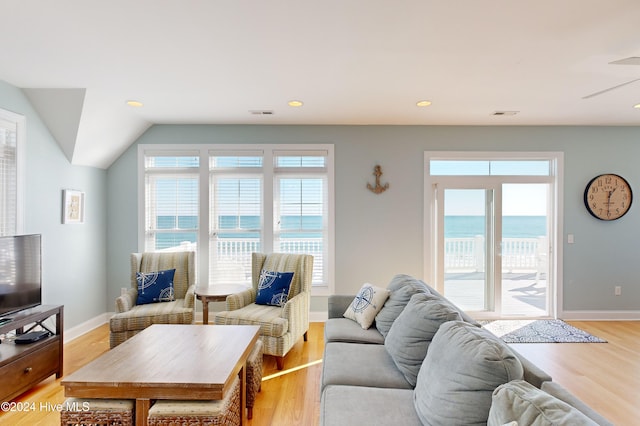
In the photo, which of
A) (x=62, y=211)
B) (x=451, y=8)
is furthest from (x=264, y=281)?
(x=451, y=8)

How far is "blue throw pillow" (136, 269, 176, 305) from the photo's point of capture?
3725mm

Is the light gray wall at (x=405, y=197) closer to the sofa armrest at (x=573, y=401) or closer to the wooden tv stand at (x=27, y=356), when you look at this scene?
the wooden tv stand at (x=27, y=356)

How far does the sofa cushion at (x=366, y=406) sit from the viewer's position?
61.9 inches

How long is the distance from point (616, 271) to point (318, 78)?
4693mm

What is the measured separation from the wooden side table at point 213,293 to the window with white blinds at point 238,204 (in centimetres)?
63

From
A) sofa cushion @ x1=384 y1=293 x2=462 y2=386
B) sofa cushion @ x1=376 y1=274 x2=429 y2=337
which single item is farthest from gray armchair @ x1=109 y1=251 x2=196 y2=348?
sofa cushion @ x1=384 y1=293 x2=462 y2=386

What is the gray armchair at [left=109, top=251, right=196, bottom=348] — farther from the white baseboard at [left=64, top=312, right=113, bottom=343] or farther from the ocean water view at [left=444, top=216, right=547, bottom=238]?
the ocean water view at [left=444, top=216, right=547, bottom=238]

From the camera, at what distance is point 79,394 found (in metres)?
1.83

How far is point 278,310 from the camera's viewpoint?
11.3ft

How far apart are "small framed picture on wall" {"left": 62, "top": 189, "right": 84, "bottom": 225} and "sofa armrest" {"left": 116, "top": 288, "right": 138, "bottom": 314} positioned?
1.06 metres

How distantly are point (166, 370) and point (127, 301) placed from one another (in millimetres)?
1930

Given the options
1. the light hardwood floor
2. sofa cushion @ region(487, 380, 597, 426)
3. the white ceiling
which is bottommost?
the light hardwood floor

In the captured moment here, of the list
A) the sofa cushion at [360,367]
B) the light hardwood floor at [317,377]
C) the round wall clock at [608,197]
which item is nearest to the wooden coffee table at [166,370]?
the light hardwood floor at [317,377]

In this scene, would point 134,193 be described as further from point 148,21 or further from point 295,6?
point 295,6
